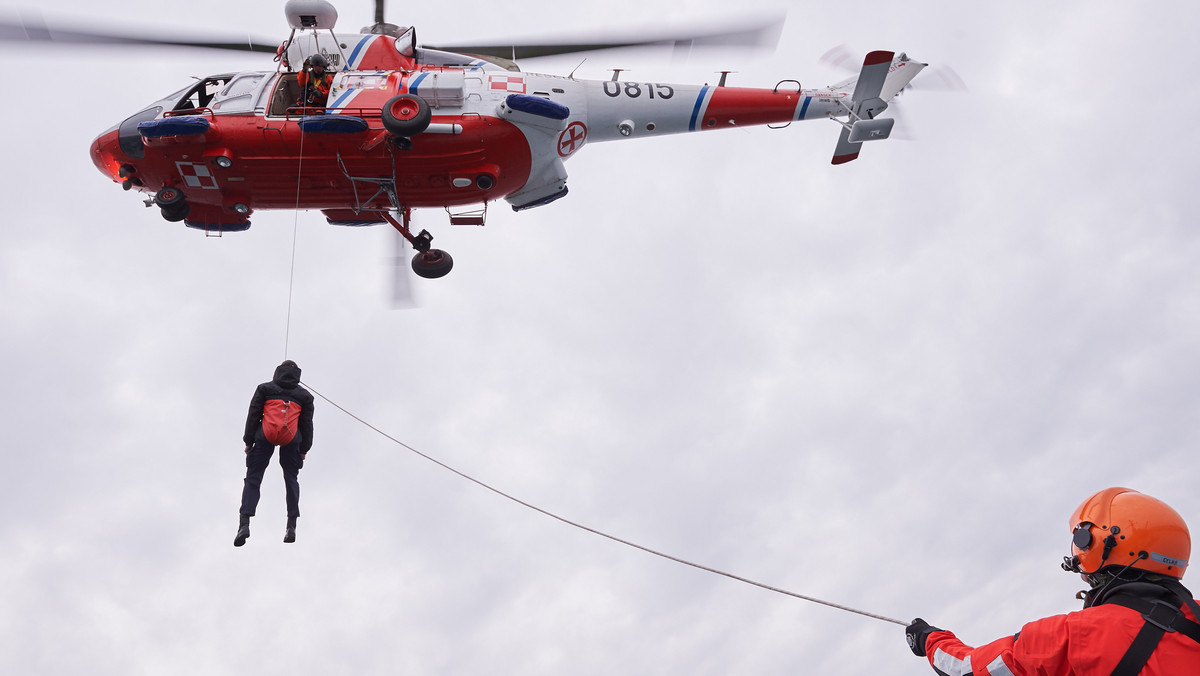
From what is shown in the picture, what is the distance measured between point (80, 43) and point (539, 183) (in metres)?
6.66

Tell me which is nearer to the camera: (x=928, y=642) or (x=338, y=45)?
(x=928, y=642)

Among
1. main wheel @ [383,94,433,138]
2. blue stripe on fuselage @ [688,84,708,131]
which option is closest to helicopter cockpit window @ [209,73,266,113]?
main wheel @ [383,94,433,138]

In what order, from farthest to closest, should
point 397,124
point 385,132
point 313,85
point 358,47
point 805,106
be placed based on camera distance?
point 805,106 → point 358,47 → point 313,85 → point 385,132 → point 397,124

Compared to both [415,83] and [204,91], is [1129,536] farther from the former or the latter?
[204,91]

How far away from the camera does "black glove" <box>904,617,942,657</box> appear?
18.2ft

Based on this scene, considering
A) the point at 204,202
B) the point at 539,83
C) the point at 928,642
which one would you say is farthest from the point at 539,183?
the point at 928,642

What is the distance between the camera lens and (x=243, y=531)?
11.0m

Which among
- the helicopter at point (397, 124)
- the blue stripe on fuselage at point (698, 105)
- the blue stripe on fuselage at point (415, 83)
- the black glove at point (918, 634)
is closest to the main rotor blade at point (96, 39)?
the helicopter at point (397, 124)

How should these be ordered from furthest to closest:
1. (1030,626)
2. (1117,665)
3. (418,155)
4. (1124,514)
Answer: (418,155) → (1124,514) → (1030,626) → (1117,665)

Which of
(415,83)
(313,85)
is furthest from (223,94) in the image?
(415,83)

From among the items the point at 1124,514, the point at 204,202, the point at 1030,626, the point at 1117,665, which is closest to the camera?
the point at 1117,665

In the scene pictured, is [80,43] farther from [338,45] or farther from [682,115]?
[682,115]

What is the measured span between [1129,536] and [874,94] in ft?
37.4

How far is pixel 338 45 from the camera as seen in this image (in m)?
14.9
